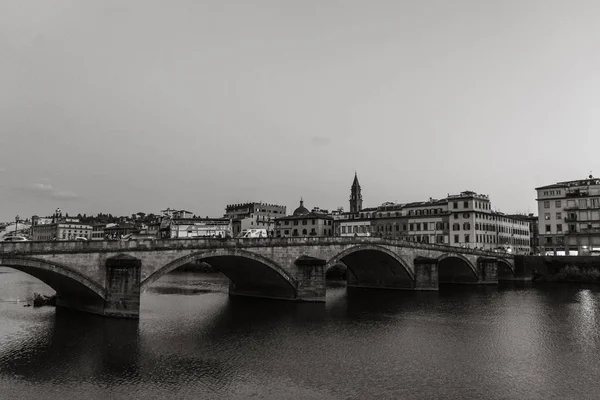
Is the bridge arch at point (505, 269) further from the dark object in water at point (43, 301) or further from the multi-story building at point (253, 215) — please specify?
the dark object in water at point (43, 301)

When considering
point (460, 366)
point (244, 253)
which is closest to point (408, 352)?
point (460, 366)

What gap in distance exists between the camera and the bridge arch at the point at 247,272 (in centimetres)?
4272

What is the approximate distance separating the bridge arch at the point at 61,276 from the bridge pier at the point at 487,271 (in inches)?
2349

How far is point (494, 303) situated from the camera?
173 ft

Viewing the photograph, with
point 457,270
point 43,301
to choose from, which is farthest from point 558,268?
point 43,301

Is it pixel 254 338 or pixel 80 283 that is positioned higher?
pixel 80 283

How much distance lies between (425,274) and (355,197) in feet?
290

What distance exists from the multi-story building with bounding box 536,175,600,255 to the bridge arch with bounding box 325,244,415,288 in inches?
1699

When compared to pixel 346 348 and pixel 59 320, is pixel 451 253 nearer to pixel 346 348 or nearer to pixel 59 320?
pixel 346 348

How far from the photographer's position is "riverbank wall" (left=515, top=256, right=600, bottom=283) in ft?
246

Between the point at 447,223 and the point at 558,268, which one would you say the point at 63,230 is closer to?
the point at 447,223

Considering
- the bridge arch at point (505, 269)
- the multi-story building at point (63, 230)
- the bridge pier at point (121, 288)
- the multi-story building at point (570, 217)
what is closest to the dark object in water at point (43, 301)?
the bridge pier at point (121, 288)

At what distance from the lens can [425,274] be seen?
64625mm

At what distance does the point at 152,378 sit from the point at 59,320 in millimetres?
18436
